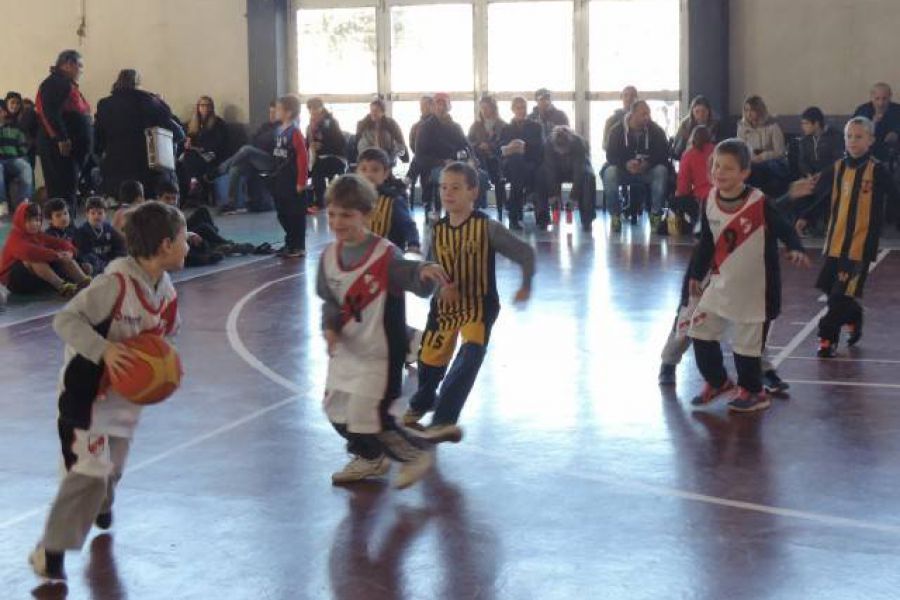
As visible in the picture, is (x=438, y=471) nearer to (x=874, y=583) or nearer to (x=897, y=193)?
(x=874, y=583)

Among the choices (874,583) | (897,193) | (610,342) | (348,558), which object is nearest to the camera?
(874,583)

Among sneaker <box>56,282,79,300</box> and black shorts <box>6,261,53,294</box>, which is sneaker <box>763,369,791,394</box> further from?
black shorts <box>6,261,53,294</box>

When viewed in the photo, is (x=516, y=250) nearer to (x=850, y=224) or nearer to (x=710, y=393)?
(x=710, y=393)

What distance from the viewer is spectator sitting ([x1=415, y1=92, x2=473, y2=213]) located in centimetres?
1828

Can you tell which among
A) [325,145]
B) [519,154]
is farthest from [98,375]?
[325,145]

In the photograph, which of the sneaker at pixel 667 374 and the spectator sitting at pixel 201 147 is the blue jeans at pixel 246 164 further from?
the sneaker at pixel 667 374

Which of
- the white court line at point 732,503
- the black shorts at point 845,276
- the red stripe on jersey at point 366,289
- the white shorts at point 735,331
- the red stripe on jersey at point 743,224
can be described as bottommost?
the white court line at point 732,503

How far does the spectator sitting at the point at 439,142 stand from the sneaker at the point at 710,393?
1051 centimetres

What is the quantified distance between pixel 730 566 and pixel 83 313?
2521 mm

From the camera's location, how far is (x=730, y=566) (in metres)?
5.27

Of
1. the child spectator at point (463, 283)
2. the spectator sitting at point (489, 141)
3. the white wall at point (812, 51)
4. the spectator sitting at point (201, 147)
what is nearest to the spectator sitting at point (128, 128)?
the spectator sitting at point (489, 141)

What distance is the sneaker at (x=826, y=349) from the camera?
30.7 ft

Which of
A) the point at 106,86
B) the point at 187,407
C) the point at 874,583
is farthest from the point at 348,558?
the point at 106,86

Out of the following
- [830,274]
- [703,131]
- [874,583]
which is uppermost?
[703,131]
